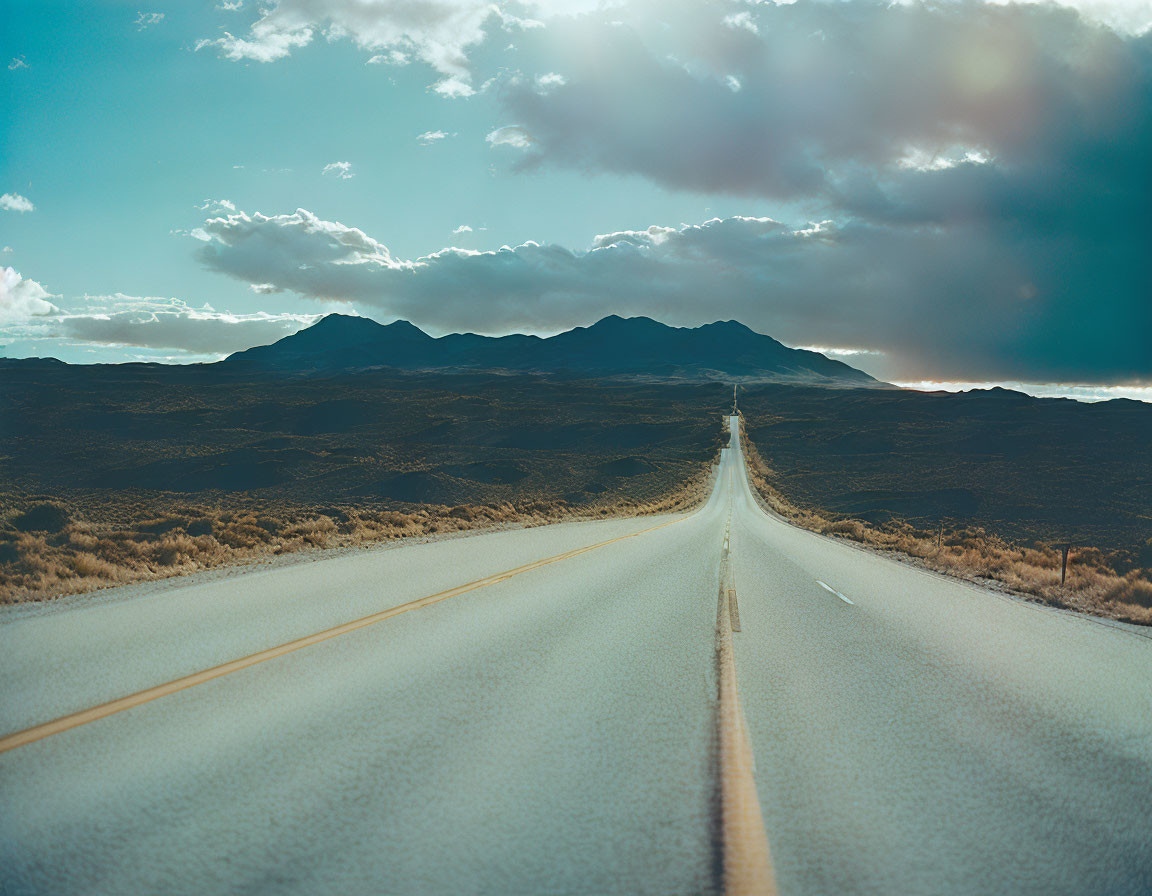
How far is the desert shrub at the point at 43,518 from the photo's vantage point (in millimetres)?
26328

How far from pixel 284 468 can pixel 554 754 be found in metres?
62.7

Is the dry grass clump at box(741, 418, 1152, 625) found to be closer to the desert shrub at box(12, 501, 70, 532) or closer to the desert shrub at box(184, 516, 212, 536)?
the desert shrub at box(184, 516, 212, 536)

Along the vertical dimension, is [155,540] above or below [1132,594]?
below

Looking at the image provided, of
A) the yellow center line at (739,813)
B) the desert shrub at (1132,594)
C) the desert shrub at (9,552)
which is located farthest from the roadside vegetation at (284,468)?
the desert shrub at (1132,594)

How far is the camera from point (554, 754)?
4.39 meters

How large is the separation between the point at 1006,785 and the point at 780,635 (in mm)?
4400

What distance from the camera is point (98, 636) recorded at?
7.15m

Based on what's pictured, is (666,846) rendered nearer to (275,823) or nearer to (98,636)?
(275,823)

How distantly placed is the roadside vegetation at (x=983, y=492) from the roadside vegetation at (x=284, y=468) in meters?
12.0

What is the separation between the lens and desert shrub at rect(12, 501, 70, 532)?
1037 inches

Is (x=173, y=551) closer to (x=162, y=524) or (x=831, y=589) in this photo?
(x=162, y=524)

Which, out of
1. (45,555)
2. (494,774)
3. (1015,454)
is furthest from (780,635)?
(1015,454)

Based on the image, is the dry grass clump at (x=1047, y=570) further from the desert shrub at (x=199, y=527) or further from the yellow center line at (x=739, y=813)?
the desert shrub at (x=199, y=527)

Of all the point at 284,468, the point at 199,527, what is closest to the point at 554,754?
the point at 199,527
